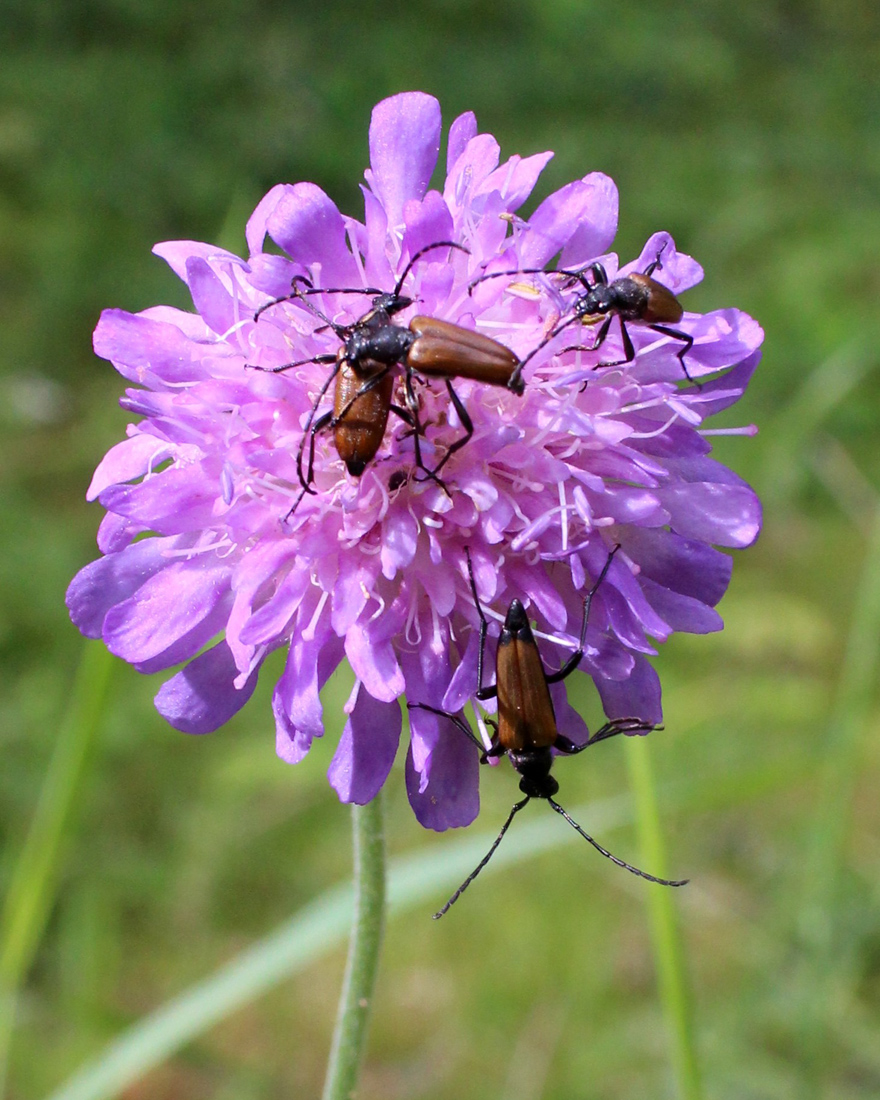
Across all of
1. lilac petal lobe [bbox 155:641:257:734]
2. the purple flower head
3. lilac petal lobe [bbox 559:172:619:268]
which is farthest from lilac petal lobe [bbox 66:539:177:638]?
lilac petal lobe [bbox 559:172:619:268]

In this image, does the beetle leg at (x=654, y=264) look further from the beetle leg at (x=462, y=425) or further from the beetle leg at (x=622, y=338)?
the beetle leg at (x=462, y=425)

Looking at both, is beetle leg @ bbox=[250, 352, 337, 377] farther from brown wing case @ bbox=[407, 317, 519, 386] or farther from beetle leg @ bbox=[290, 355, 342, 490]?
brown wing case @ bbox=[407, 317, 519, 386]

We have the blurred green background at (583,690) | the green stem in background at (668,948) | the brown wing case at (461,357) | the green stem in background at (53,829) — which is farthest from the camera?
the blurred green background at (583,690)

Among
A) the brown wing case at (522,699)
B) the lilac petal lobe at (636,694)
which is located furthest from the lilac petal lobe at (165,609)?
the lilac petal lobe at (636,694)

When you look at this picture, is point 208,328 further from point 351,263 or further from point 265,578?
point 265,578

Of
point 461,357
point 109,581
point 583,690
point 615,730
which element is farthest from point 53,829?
point 583,690

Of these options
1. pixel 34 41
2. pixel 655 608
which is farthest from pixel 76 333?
pixel 655 608

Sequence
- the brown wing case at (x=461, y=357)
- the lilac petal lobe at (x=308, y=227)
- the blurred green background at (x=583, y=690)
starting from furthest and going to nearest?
1. the blurred green background at (x=583, y=690)
2. the lilac petal lobe at (x=308, y=227)
3. the brown wing case at (x=461, y=357)
